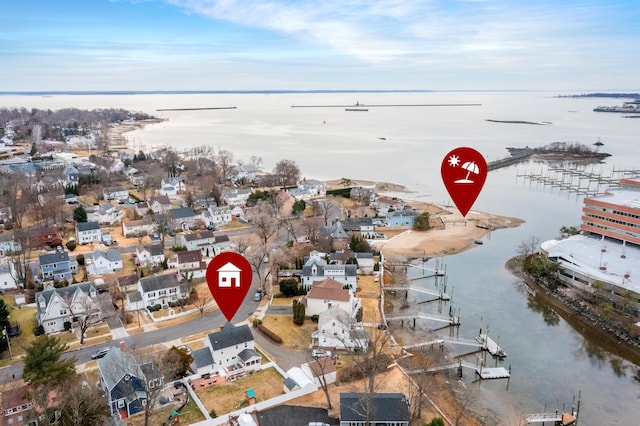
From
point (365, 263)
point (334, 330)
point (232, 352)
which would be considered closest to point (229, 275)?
point (232, 352)

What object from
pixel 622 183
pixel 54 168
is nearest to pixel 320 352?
pixel 622 183

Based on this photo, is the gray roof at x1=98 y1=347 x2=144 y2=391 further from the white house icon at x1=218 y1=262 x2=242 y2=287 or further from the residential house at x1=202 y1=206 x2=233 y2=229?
the residential house at x1=202 y1=206 x2=233 y2=229

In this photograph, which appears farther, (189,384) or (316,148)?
(316,148)

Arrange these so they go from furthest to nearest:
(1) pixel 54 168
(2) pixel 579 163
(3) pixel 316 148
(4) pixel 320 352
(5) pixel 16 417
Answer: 1. (3) pixel 316 148
2. (2) pixel 579 163
3. (1) pixel 54 168
4. (4) pixel 320 352
5. (5) pixel 16 417

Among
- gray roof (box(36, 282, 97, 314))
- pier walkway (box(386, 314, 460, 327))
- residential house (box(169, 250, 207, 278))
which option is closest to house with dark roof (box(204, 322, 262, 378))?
pier walkway (box(386, 314, 460, 327))

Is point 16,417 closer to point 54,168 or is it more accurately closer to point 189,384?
point 189,384

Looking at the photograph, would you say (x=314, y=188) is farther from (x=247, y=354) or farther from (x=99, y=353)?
(x=99, y=353)

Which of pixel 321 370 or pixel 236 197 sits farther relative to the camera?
pixel 236 197
